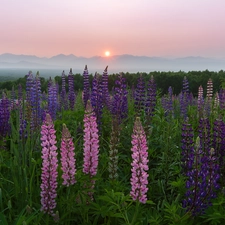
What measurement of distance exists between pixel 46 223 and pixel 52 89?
18.6 ft

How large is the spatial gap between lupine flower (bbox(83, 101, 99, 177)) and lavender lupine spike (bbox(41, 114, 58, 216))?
1.21 ft

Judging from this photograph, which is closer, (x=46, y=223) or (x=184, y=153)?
(x=46, y=223)

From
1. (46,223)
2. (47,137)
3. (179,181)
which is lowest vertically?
(46,223)

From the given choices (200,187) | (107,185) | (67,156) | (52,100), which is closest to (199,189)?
(200,187)

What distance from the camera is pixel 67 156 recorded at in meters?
3.60

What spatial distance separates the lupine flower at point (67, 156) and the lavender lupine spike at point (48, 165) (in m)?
0.09

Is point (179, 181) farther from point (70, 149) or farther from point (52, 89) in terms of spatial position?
point (52, 89)

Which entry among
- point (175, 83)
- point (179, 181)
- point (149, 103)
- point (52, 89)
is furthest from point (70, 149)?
point (175, 83)

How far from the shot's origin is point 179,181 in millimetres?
4266

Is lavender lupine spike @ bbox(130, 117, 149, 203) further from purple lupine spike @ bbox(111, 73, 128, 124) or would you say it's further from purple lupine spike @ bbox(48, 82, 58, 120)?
purple lupine spike @ bbox(48, 82, 58, 120)

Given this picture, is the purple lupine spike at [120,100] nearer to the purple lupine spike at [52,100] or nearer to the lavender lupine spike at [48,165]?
the purple lupine spike at [52,100]

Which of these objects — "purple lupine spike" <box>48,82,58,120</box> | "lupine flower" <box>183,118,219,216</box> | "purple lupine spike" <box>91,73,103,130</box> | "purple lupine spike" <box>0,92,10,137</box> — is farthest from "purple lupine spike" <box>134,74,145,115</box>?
"lupine flower" <box>183,118,219,216</box>

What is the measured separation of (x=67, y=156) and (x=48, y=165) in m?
0.22

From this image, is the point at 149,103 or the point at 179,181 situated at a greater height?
the point at 149,103
